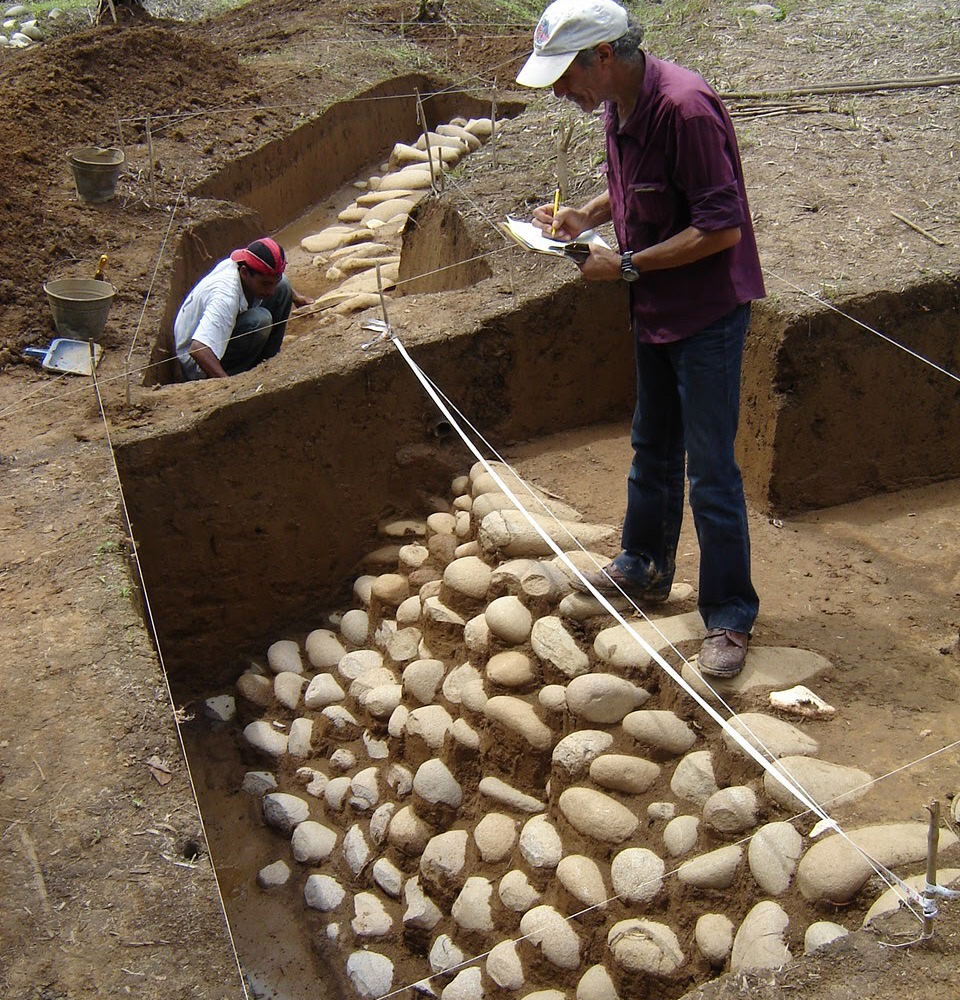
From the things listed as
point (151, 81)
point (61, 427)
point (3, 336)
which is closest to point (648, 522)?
point (61, 427)

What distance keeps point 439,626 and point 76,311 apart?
246 cm

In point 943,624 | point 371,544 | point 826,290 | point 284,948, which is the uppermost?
point 826,290

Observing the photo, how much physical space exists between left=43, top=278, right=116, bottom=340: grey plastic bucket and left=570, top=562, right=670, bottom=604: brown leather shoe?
9.72 feet

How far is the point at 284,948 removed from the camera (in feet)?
13.4

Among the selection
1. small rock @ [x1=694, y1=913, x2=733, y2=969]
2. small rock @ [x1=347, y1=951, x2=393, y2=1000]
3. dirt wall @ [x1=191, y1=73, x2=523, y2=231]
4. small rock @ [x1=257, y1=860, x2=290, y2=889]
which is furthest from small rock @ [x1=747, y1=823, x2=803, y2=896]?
dirt wall @ [x1=191, y1=73, x2=523, y2=231]

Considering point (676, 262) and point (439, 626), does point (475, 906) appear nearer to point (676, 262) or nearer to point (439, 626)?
point (439, 626)

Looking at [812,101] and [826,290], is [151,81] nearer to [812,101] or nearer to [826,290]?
[812,101]

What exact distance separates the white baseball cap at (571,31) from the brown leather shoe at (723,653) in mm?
1644

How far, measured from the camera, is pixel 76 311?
5.46 metres

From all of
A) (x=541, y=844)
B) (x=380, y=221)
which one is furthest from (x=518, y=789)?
(x=380, y=221)

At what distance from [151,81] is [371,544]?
5.42m

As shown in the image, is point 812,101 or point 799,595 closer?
point 799,595

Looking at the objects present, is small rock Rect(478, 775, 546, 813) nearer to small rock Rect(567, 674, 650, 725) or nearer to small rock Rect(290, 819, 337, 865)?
small rock Rect(567, 674, 650, 725)

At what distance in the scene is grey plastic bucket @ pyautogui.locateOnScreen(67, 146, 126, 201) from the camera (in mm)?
6859
